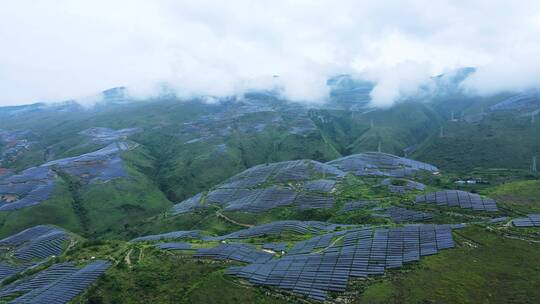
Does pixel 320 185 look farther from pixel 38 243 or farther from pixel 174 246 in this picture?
pixel 38 243

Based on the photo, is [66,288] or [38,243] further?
[38,243]

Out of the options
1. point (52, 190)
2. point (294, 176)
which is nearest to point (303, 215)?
point (294, 176)

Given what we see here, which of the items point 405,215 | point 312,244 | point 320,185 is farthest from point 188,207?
point 405,215

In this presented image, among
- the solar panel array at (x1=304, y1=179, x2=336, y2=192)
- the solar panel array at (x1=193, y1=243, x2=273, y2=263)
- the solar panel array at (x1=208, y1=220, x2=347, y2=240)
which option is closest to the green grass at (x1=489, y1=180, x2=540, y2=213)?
the solar panel array at (x1=208, y1=220, x2=347, y2=240)

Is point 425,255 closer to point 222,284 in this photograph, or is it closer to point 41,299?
point 222,284

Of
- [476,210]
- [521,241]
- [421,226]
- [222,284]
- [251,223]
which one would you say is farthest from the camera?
[251,223]

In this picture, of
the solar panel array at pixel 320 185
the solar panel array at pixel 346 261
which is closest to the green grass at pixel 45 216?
the solar panel array at pixel 320 185
